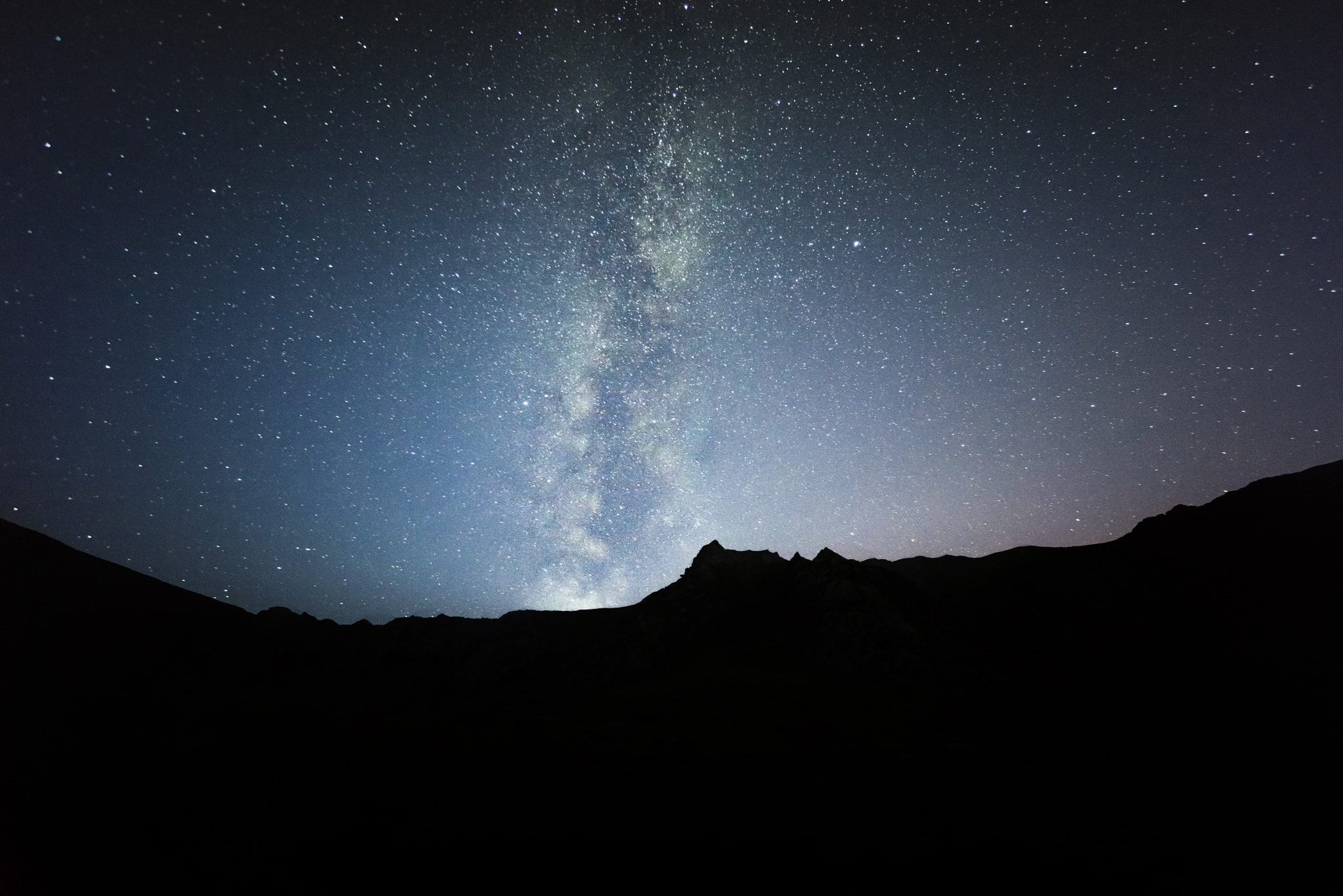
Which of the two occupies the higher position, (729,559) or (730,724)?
(729,559)

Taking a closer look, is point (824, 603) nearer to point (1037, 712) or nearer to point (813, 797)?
point (1037, 712)

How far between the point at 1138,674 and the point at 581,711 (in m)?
32.2

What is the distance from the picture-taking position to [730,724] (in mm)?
23766

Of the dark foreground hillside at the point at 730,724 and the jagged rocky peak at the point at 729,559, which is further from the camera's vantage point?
the jagged rocky peak at the point at 729,559

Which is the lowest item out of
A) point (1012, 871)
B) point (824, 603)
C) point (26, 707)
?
point (1012, 871)

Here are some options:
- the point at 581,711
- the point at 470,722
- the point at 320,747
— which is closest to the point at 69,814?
the point at 320,747

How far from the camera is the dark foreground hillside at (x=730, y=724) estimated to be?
12.3m

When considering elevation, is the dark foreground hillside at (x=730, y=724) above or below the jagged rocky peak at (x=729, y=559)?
below

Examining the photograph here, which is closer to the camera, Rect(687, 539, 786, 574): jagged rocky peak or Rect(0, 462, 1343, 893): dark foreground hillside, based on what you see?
Rect(0, 462, 1343, 893): dark foreground hillside

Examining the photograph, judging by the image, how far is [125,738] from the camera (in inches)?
936

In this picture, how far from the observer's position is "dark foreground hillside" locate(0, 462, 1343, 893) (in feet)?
40.4

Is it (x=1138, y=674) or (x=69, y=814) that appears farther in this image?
(x=1138, y=674)

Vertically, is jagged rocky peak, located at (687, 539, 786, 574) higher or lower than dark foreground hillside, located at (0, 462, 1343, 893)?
higher

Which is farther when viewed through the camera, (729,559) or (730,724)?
(729,559)
